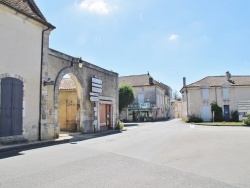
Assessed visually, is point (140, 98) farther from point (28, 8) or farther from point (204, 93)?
point (28, 8)

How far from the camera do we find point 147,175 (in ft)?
18.8

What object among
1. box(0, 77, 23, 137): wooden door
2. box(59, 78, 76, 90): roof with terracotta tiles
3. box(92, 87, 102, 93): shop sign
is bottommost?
box(0, 77, 23, 137): wooden door

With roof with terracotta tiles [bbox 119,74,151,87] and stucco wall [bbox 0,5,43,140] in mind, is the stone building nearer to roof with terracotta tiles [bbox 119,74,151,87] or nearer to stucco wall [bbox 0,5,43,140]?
stucco wall [bbox 0,5,43,140]

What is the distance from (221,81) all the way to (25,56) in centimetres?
3257

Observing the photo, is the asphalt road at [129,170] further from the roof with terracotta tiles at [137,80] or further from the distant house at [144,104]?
the roof with terracotta tiles at [137,80]

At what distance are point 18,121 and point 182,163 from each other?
783 cm

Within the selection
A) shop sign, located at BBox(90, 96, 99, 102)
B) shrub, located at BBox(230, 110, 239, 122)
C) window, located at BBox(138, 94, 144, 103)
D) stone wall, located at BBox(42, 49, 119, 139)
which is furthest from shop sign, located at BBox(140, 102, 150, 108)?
shop sign, located at BBox(90, 96, 99, 102)

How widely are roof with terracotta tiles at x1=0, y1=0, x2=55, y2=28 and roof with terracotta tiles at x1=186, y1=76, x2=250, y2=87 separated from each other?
2858 centimetres

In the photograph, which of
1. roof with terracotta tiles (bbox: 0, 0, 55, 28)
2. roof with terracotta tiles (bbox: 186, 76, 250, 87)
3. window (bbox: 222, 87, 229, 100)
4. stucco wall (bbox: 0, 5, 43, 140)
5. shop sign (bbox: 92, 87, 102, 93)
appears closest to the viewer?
stucco wall (bbox: 0, 5, 43, 140)

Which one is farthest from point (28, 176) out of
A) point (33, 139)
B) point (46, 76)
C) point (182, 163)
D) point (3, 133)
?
point (46, 76)

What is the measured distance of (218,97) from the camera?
37.3m

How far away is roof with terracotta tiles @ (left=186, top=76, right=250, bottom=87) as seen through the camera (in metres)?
37.7


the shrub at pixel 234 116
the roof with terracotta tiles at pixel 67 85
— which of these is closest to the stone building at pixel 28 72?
the roof with terracotta tiles at pixel 67 85

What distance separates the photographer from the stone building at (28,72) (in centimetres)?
1117
